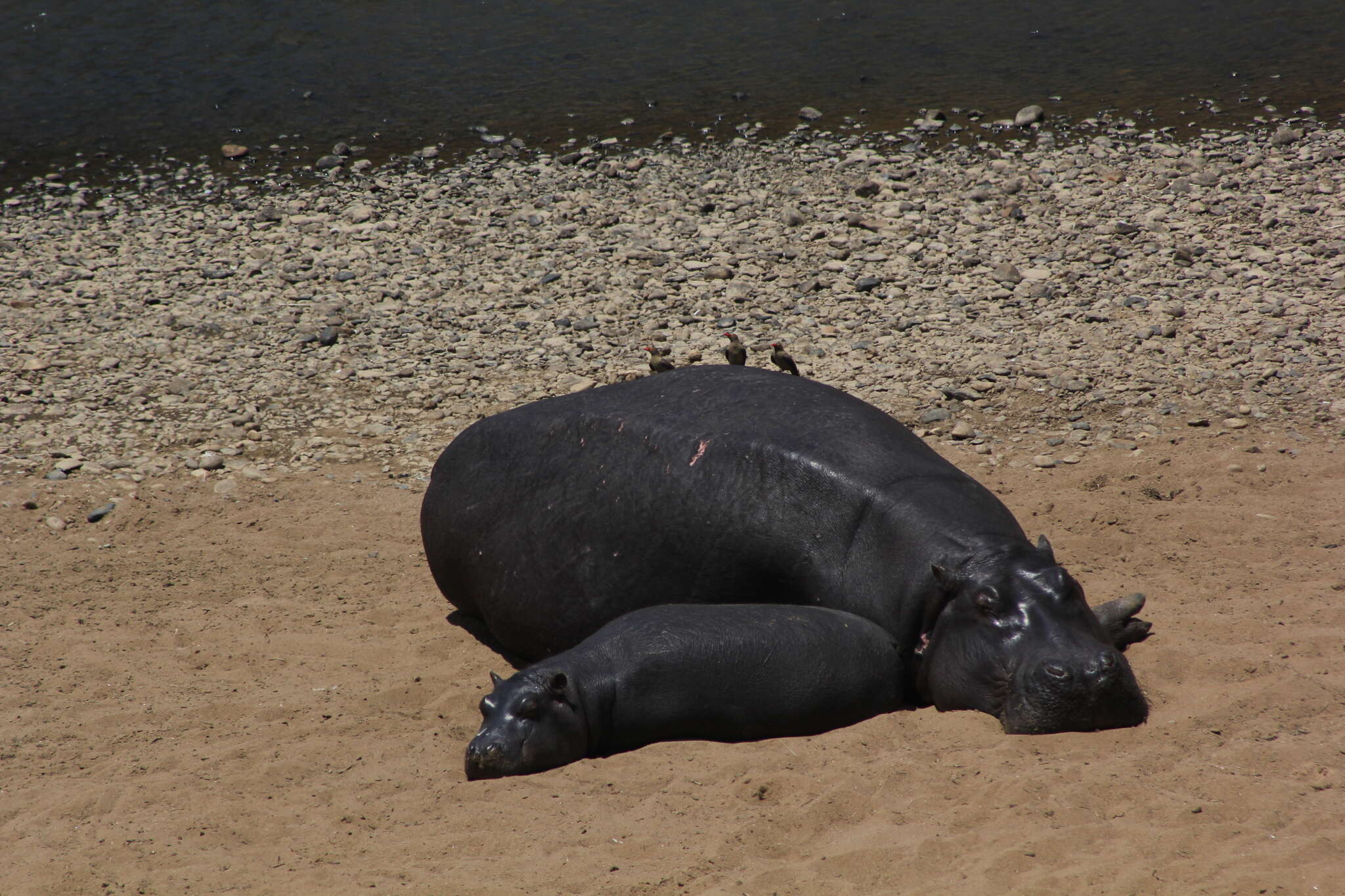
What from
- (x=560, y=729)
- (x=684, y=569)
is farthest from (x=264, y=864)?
(x=684, y=569)

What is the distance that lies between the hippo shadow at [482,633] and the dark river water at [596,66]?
9.65 metres

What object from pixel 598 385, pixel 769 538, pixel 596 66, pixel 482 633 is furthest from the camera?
pixel 596 66

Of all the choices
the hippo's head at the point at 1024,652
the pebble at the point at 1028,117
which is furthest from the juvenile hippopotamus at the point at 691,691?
the pebble at the point at 1028,117

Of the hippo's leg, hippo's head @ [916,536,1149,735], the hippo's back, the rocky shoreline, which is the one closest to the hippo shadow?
the hippo's back

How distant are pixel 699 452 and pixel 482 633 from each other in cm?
191

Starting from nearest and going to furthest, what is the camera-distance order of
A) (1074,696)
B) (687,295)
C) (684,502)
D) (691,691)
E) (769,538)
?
(1074,696)
(691,691)
(769,538)
(684,502)
(687,295)

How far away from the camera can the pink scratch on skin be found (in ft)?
20.1

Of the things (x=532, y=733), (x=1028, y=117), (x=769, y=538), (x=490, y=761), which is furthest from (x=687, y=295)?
(x=490, y=761)

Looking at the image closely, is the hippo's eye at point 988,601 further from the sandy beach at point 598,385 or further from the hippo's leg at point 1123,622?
the hippo's leg at point 1123,622

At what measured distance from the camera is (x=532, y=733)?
5.37 metres

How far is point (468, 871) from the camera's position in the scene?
4.54m

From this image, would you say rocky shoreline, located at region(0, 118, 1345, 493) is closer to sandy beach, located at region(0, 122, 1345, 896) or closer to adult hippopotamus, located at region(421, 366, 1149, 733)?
sandy beach, located at region(0, 122, 1345, 896)

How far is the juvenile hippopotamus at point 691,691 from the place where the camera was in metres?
5.39

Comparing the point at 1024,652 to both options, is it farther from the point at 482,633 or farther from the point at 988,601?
the point at 482,633
